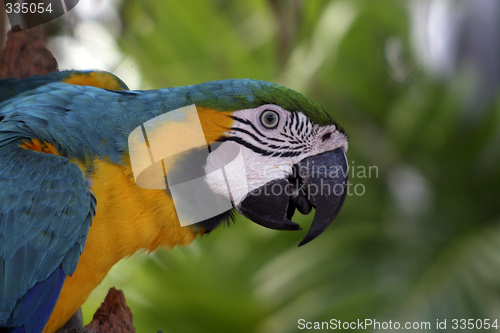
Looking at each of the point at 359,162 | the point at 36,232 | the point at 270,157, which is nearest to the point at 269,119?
the point at 270,157

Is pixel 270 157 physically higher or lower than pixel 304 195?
higher

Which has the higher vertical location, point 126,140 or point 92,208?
point 126,140

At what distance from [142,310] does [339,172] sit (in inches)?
67.8

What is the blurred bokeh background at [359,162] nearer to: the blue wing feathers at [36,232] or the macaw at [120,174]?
the macaw at [120,174]

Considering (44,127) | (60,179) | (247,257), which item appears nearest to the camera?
(60,179)

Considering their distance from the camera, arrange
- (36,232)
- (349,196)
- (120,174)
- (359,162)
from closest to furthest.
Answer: (36,232) → (120,174) → (349,196) → (359,162)

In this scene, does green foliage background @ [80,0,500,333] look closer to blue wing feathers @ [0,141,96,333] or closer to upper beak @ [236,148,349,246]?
upper beak @ [236,148,349,246]

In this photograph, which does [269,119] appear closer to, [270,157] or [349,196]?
[270,157]

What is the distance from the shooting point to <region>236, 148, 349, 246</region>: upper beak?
3.70 ft

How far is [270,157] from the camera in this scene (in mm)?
1150

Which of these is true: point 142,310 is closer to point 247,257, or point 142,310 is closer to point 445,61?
point 247,257

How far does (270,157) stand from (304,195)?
16 cm

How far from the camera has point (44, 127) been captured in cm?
105

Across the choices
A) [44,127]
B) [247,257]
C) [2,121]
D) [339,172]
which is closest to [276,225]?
[339,172]
